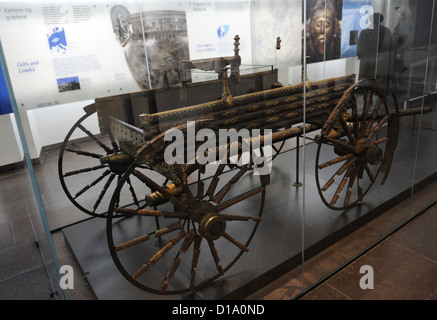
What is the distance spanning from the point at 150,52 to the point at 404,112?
6.42 ft

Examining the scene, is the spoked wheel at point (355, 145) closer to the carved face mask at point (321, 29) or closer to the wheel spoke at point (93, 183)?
the carved face mask at point (321, 29)

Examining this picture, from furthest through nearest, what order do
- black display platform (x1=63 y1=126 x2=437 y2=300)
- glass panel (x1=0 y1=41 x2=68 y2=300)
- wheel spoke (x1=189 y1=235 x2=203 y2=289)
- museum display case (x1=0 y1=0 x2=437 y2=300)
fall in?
1. black display platform (x1=63 y1=126 x2=437 y2=300)
2. wheel spoke (x1=189 y1=235 x2=203 y2=289)
3. museum display case (x1=0 y1=0 x2=437 y2=300)
4. glass panel (x1=0 y1=41 x2=68 y2=300)

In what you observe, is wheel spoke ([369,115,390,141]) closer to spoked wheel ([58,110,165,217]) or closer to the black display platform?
the black display platform

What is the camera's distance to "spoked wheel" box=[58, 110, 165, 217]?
213 cm

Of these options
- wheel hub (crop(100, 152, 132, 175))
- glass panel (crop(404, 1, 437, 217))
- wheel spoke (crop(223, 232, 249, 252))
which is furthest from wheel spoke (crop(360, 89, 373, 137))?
wheel hub (crop(100, 152, 132, 175))

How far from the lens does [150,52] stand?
6.18 feet

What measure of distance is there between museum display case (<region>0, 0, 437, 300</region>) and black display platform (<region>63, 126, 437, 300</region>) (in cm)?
1

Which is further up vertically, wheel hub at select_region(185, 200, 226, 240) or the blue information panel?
the blue information panel

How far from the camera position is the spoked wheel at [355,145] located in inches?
99.4

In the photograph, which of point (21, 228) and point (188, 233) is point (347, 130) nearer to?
point (188, 233)

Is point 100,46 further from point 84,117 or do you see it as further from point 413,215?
point 413,215

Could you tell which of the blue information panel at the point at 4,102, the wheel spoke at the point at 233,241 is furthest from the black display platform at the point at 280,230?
the blue information panel at the point at 4,102

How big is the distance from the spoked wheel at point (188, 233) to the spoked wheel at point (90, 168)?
253mm

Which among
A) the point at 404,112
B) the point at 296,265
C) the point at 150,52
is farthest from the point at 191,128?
the point at 404,112
